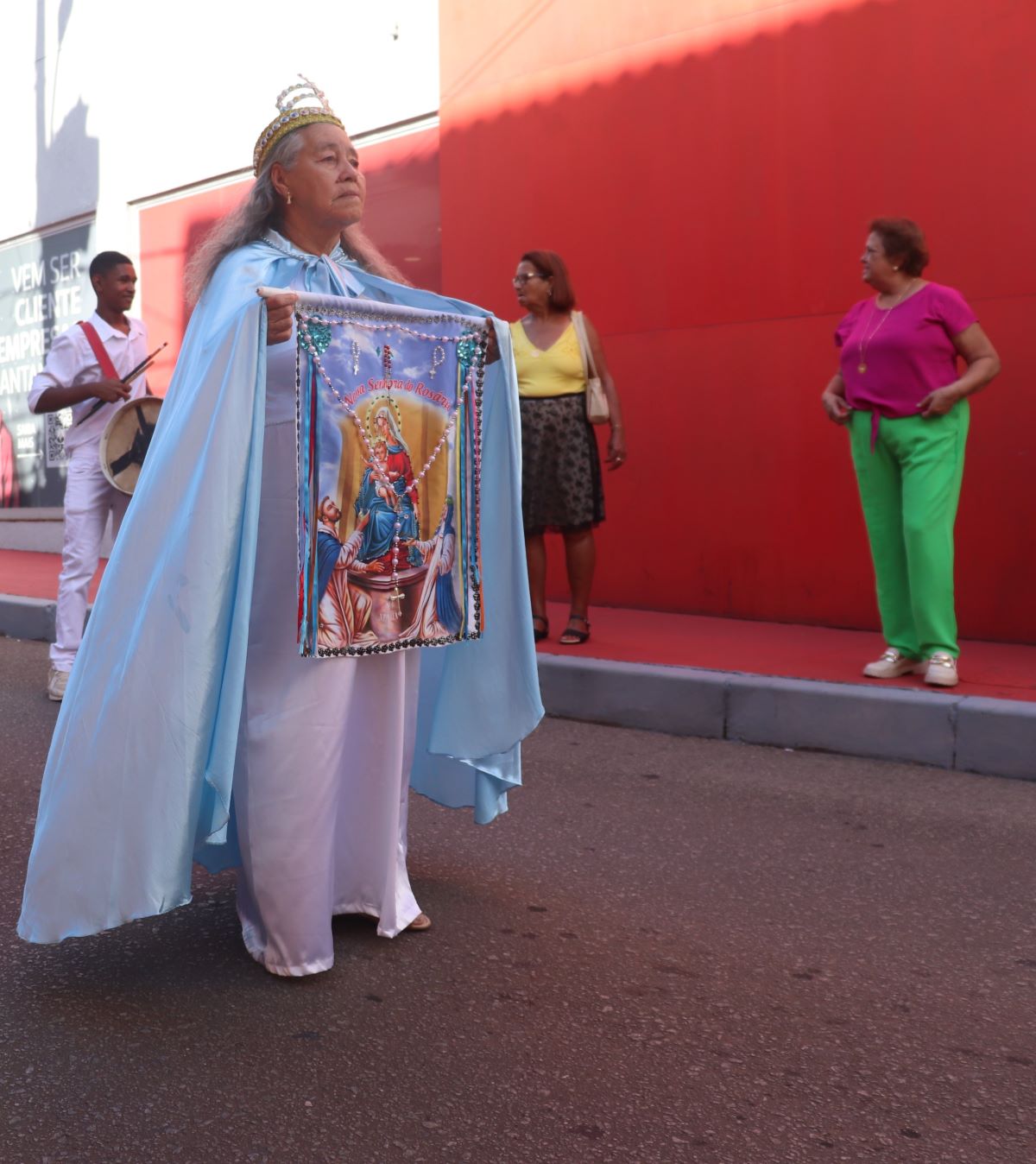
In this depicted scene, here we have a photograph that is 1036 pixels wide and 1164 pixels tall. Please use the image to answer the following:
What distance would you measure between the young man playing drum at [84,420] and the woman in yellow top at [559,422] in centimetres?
189

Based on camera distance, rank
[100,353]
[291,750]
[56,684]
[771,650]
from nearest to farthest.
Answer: [291,750], [56,684], [100,353], [771,650]

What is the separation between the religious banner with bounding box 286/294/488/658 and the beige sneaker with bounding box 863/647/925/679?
3.10 metres

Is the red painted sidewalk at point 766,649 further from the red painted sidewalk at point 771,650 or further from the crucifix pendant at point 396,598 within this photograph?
the crucifix pendant at point 396,598

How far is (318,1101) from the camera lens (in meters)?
2.47

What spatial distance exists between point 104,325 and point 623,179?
11.2 feet

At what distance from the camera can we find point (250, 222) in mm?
3197

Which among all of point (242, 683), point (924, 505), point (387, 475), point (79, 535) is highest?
point (387, 475)

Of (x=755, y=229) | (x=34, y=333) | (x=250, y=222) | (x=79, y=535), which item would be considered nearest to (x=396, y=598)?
(x=250, y=222)

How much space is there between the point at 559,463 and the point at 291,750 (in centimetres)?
422

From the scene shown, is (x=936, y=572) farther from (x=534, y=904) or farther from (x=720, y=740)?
(x=534, y=904)

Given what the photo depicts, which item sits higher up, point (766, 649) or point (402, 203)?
point (402, 203)

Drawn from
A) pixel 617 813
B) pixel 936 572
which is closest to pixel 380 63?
pixel 936 572

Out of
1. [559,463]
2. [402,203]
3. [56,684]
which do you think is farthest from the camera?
[402,203]

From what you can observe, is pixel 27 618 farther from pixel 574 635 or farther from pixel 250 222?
pixel 250 222
